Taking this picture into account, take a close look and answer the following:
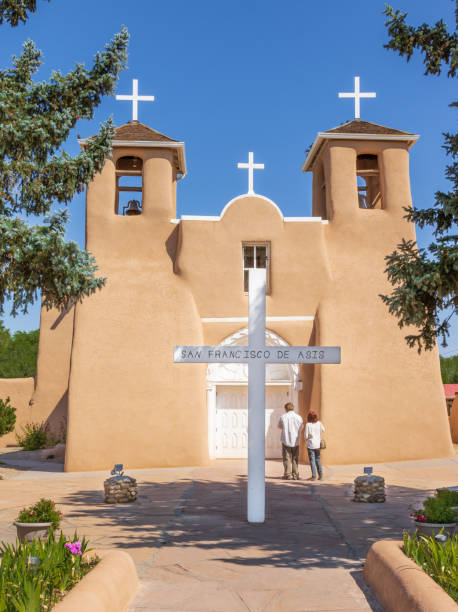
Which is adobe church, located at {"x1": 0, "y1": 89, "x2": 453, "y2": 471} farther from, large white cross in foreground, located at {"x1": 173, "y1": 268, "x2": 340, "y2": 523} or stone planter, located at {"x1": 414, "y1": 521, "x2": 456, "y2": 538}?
stone planter, located at {"x1": 414, "y1": 521, "x2": 456, "y2": 538}

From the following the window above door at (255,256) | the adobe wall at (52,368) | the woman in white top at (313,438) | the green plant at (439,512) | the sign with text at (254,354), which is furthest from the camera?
the adobe wall at (52,368)

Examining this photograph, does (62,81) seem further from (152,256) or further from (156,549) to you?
(152,256)

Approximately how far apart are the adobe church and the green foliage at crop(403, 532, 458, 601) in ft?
36.7

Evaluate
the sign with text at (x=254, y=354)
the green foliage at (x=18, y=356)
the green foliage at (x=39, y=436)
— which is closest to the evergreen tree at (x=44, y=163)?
the sign with text at (x=254, y=354)

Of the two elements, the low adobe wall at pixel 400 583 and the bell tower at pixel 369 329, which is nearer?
the low adobe wall at pixel 400 583

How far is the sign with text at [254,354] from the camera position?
29.1 feet

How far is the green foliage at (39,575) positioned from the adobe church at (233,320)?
37.1 ft

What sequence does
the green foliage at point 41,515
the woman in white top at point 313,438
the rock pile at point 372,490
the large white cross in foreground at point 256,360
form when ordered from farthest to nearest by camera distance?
the woman in white top at point 313,438, the rock pile at point 372,490, the large white cross in foreground at point 256,360, the green foliage at point 41,515

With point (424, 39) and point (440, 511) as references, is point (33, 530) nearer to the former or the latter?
point (440, 511)

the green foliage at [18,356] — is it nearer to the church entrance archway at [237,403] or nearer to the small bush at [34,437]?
the small bush at [34,437]

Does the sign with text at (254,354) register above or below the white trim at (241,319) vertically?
below

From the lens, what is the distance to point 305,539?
25.0ft

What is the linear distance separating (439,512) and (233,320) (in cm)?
1155

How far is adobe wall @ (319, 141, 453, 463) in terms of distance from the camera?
54.6 ft
